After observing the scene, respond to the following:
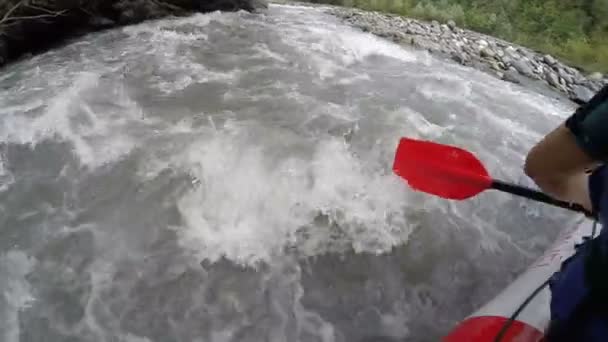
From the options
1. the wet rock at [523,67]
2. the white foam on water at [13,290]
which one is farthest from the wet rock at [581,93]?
the white foam on water at [13,290]

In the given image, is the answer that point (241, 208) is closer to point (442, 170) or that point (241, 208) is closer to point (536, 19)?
point (442, 170)

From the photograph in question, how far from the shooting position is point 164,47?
Result: 5.26m

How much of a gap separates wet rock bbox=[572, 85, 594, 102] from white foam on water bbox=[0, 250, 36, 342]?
5.74 m

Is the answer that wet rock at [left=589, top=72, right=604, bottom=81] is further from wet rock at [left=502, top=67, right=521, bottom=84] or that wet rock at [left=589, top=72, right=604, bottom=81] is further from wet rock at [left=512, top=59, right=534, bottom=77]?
wet rock at [left=502, top=67, right=521, bottom=84]

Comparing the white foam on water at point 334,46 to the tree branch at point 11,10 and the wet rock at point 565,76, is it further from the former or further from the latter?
the tree branch at point 11,10

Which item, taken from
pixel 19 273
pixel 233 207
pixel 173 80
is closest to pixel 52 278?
pixel 19 273

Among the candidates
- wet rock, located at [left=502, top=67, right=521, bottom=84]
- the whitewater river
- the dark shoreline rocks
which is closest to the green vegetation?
wet rock, located at [left=502, top=67, right=521, bottom=84]

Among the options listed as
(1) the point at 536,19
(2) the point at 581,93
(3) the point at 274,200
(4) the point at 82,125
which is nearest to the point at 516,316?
(3) the point at 274,200

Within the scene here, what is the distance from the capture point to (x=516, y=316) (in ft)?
5.71

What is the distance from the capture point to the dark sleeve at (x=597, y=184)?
91 cm

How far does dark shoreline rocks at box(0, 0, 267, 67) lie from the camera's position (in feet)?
17.2

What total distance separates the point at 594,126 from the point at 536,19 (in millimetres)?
9243

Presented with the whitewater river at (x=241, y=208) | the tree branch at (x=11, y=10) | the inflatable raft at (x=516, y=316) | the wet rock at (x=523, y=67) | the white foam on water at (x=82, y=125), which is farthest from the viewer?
the wet rock at (x=523, y=67)

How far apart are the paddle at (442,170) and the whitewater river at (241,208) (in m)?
0.84
